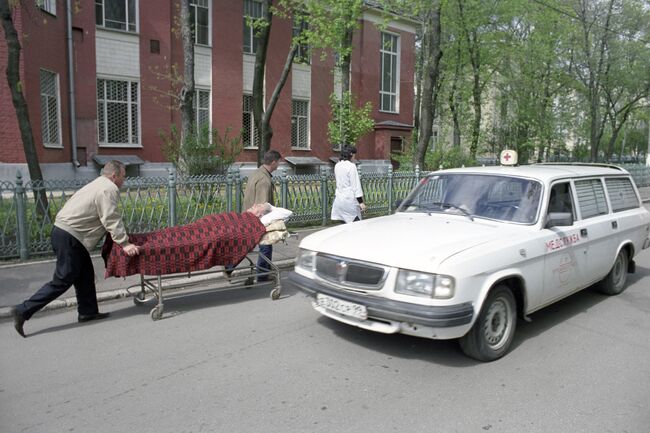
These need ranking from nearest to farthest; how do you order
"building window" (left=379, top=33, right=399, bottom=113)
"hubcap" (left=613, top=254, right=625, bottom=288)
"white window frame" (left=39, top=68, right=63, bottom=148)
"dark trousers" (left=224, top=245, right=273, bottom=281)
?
"hubcap" (left=613, top=254, right=625, bottom=288), "dark trousers" (left=224, top=245, right=273, bottom=281), "white window frame" (left=39, top=68, right=63, bottom=148), "building window" (left=379, top=33, right=399, bottom=113)

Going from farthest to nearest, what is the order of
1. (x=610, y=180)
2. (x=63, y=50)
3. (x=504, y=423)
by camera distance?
(x=63, y=50) → (x=610, y=180) → (x=504, y=423)

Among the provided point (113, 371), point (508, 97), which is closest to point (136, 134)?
point (113, 371)

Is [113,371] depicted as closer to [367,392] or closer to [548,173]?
[367,392]

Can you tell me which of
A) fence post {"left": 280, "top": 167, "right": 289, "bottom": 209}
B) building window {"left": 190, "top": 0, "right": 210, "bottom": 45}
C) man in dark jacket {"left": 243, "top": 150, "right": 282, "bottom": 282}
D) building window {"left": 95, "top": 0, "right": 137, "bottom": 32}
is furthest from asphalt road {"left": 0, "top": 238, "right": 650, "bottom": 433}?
building window {"left": 190, "top": 0, "right": 210, "bottom": 45}

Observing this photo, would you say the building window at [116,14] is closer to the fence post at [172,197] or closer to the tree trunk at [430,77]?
the tree trunk at [430,77]

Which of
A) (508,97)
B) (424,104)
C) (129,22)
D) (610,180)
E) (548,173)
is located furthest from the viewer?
(508,97)

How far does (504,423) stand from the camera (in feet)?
11.7

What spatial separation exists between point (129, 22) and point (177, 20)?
1.78 metres

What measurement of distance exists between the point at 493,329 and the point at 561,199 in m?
1.80

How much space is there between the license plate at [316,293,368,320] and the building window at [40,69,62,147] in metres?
15.5

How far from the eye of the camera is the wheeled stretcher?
18.2ft

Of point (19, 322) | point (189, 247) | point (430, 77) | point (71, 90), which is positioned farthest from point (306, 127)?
point (19, 322)

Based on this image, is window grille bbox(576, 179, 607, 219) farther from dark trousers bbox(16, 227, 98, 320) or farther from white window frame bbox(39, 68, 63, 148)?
white window frame bbox(39, 68, 63, 148)

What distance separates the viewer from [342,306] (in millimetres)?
4684
